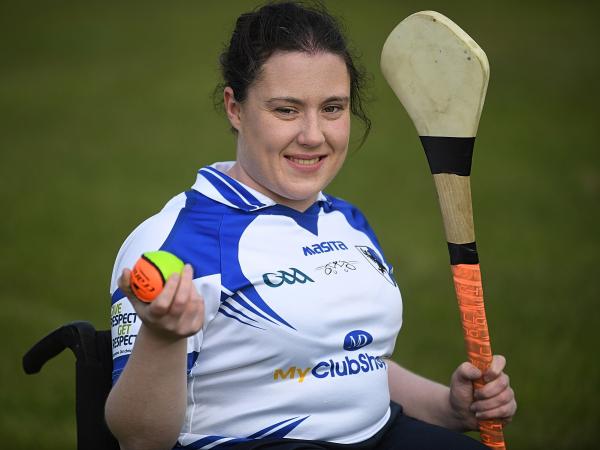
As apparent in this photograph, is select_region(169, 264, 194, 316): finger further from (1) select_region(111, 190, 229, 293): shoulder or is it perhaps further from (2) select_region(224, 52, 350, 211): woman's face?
(2) select_region(224, 52, 350, 211): woman's face

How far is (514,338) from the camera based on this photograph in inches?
216

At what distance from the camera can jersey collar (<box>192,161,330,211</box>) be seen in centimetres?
245

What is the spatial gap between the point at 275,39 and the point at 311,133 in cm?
27

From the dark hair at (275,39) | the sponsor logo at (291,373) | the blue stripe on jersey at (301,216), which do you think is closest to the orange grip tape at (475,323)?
the blue stripe on jersey at (301,216)

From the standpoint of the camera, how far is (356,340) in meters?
2.42

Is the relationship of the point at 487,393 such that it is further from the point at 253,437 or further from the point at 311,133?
the point at 311,133

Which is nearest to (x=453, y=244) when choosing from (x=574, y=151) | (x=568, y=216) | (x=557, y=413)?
(x=557, y=413)

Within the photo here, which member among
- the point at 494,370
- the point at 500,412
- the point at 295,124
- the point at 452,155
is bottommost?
the point at 500,412

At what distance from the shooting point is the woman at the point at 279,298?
2.26 metres

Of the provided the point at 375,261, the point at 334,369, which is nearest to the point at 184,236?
the point at 334,369

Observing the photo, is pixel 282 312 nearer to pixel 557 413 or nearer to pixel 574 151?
pixel 557 413

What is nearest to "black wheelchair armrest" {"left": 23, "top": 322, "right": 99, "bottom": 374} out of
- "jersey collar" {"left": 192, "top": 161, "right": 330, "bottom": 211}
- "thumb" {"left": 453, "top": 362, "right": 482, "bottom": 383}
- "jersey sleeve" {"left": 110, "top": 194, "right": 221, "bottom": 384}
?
"jersey sleeve" {"left": 110, "top": 194, "right": 221, "bottom": 384}

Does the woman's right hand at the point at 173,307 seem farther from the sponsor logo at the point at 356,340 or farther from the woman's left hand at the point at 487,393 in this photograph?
the woman's left hand at the point at 487,393

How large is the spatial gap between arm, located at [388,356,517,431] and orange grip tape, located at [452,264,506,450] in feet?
0.09
